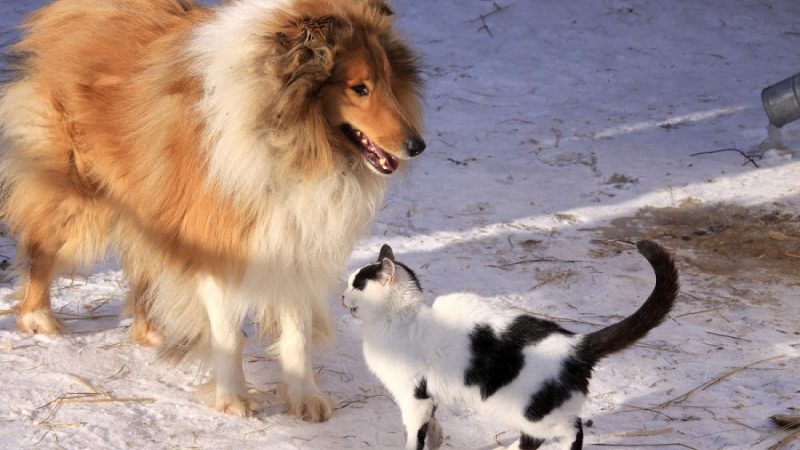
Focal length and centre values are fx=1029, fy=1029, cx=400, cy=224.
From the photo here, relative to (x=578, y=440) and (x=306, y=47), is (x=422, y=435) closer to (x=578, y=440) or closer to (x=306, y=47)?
(x=578, y=440)

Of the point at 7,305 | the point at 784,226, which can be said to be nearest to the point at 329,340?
the point at 7,305

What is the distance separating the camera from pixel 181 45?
3.98m

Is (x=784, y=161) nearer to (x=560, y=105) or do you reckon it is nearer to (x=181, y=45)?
(x=560, y=105)

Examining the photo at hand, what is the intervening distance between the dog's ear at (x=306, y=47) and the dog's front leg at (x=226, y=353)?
945 millimetres

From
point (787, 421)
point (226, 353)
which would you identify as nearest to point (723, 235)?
point (787, 421)

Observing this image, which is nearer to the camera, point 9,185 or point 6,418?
point 6,418

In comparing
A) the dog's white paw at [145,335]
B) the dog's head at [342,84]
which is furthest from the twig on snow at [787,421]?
the dog's white paw at [145,335]

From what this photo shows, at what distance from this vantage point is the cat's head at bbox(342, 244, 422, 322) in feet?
11.6

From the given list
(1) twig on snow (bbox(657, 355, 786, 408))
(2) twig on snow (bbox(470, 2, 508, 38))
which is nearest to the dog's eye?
(1) twig on snow (bbox(657, 355, 786, 408))

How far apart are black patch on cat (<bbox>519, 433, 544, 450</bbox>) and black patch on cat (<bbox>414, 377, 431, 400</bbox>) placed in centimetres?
37

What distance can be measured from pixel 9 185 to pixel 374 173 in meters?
1.82

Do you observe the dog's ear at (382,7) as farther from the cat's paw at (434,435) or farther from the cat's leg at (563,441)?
the cat's leg at (563,441)

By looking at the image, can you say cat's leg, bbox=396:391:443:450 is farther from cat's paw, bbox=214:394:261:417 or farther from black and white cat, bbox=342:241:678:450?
cat's paw, bbox=214:394:261:417

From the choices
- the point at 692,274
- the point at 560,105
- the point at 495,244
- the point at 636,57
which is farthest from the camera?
the point at 636,57
